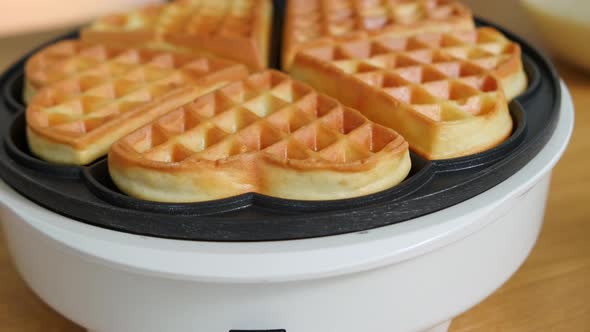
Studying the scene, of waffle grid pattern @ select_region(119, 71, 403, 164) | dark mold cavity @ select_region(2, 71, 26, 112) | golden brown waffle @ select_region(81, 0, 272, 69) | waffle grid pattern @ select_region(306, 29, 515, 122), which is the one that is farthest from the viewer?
golden brown waffle @ select_region(81, 0, 272, 69)

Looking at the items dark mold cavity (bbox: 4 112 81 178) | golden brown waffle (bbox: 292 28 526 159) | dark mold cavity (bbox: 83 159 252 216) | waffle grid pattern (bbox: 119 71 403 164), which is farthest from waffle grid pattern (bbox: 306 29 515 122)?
dark mold cavity (bbox: 4 112 81 178)

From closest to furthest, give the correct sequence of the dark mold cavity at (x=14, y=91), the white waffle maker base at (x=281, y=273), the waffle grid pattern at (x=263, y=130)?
1. the white waffle maker base at (x=281, y=273)
2. the waffle grid pattern at (x=263, y=130)
3. the dark mold cavity at (x=14, y=91)

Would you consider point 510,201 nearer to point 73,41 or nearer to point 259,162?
point 259,162

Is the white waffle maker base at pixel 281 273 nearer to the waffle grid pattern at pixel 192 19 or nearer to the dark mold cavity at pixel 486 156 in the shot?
the dark mold cavity at pixel 486 156

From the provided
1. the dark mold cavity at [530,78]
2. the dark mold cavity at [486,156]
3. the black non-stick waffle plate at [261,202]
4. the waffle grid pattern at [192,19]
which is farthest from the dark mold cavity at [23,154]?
the dark mold cavity at [530,78]

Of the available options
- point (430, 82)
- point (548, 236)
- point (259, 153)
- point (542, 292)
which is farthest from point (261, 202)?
point (548, 236)

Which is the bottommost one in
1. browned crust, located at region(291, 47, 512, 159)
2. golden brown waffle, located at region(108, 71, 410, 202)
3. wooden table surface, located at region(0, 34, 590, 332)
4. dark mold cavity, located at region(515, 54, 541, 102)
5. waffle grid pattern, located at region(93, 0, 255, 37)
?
wooden table surface, located at region(0, 34, 590, 332)

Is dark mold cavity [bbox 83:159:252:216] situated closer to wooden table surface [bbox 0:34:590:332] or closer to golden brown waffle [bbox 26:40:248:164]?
golden brown waffle [bbox 26:40:248:164]
